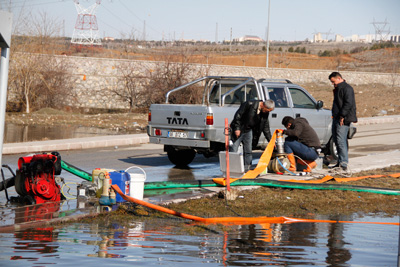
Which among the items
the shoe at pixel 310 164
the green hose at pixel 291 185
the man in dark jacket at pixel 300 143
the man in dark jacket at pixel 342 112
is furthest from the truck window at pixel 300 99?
the green hose at pixel 291 185

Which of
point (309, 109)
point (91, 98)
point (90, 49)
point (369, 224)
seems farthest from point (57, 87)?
point (90, 49)

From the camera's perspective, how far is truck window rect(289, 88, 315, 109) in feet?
49.9

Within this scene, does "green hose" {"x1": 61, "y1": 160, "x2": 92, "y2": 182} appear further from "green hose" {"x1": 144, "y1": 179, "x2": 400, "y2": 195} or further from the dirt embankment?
the dirt embankment

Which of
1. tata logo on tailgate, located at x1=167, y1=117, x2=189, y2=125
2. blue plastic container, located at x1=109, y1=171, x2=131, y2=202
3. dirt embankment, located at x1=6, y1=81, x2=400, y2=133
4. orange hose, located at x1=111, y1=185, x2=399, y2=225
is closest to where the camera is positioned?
orange hose, located at x1=111, y1=185, x2=399, y2=225

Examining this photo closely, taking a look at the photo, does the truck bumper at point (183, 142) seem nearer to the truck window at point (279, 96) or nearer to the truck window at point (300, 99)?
the truck window at point (279, 96)

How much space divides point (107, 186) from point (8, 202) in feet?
5.86

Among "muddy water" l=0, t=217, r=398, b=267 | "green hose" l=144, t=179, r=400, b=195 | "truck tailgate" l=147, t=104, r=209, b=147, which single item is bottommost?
"muddy water" l=0, t=217, r=398, b=267

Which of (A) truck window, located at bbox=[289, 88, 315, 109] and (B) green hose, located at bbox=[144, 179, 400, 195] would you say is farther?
(A) truck window, located at bbox=[289, 88, 315, 109]

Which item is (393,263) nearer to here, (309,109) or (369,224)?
(369,224)

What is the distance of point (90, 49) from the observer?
71875 mm

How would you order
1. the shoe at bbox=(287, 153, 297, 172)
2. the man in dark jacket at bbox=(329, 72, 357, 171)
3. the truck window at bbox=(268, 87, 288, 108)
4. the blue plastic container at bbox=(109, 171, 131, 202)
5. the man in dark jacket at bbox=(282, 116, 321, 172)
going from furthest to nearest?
the truck window at bbox=(268, 87, 288, 108) < the man in dark jacket at bbox=(329, 72, 357, 171) < the man in dark jacket at bbox=(282, 116, 321, 172) < the shoe at bbox=(287, 153, 297, 172) < the blue plastic container at bbox=(109, 171, 131, 202)

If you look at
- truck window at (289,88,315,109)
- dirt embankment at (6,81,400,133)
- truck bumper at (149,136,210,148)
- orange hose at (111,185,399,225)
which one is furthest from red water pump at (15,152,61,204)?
dirt embankment at (6,81,400,133)

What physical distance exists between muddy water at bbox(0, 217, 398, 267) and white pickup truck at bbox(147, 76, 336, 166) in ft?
17.6

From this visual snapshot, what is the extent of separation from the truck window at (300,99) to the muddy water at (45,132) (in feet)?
29.8
